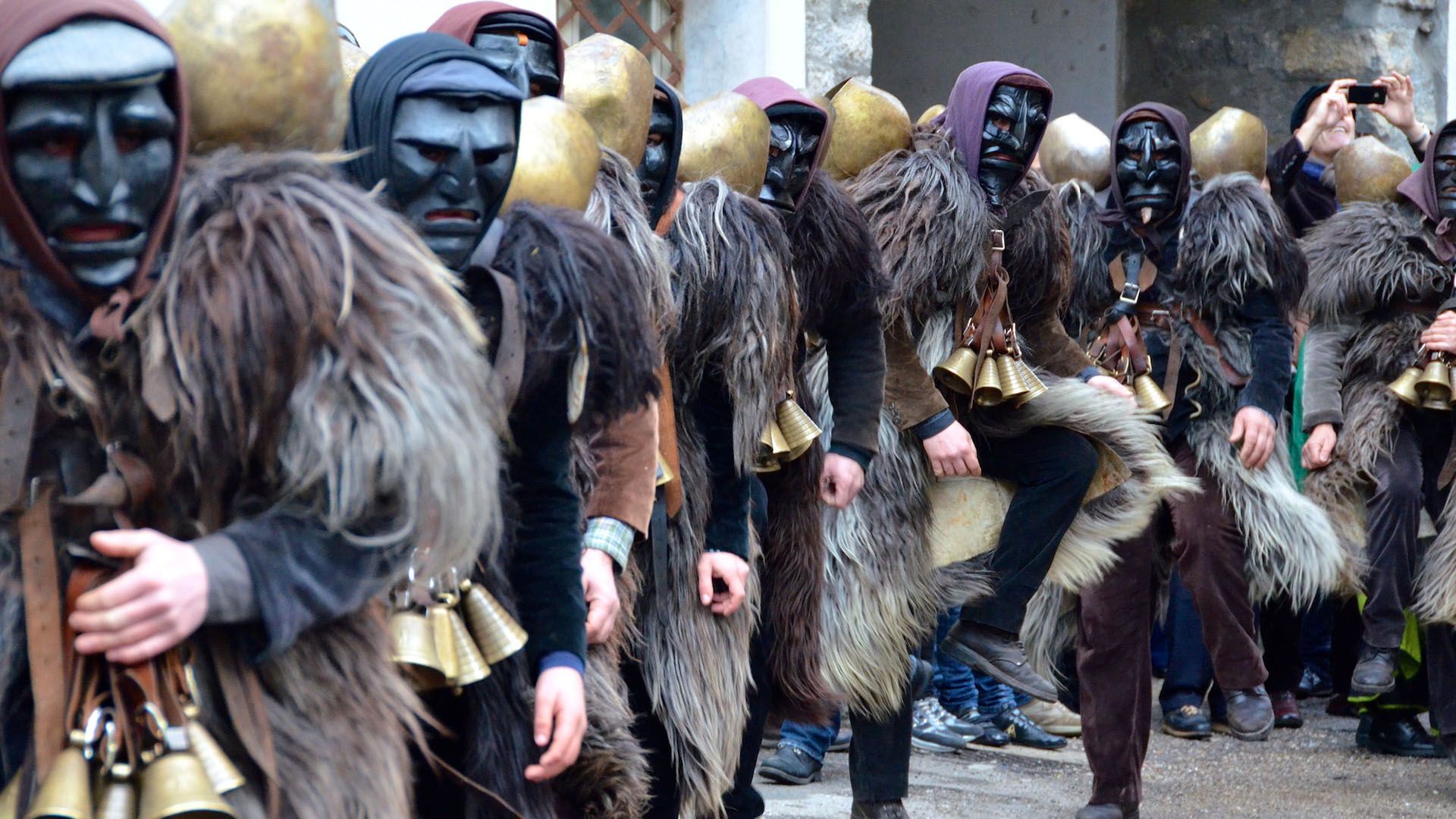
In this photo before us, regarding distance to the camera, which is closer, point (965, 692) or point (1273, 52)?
point (965, 692)

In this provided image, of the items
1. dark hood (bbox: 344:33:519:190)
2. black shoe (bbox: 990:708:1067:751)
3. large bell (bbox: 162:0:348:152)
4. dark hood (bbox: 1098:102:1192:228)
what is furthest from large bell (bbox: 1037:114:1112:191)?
large bell (bbox: 162:0:348:152)

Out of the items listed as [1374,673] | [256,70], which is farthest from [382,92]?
[1374,673]

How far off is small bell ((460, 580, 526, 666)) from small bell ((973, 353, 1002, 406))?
2.01 meters

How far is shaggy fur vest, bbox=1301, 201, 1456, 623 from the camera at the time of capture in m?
5.09

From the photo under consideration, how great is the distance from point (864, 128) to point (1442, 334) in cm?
207

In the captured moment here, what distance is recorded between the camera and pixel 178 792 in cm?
155

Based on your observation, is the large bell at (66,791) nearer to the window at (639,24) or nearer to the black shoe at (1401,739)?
the window at (639,24)

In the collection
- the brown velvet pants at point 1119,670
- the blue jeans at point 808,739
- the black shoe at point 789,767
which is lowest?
the black shoe at point 789,767

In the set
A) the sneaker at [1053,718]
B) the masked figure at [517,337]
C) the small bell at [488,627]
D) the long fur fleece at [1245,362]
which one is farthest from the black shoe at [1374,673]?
the small bell at [488,627]

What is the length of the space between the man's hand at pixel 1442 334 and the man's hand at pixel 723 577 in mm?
2822

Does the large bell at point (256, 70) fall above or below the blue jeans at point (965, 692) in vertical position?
above

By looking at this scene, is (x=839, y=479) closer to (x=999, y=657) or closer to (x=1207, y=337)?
(x=999, y=657)

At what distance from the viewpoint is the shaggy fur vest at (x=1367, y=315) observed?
16.7ft

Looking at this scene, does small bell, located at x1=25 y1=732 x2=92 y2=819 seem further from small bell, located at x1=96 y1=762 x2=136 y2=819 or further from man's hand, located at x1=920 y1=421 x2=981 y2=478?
man's hand, located at x1=920 y1=421 x2=981 y2=478
